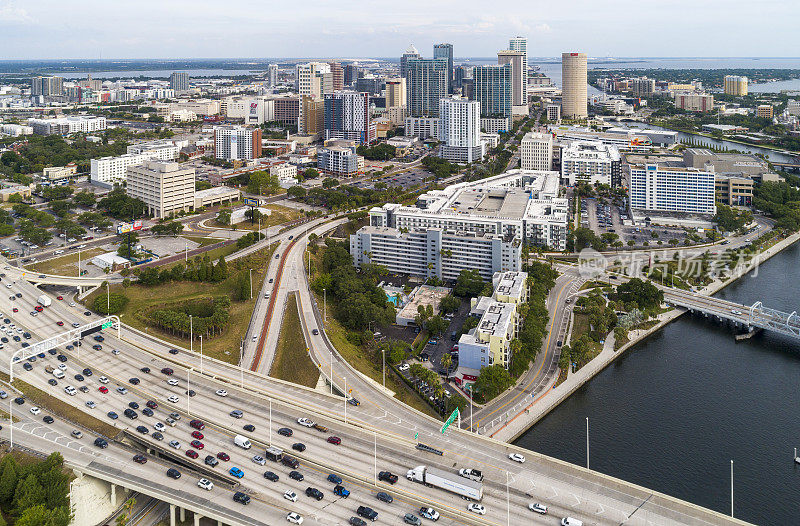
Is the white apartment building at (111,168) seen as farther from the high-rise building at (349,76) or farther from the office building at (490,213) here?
the high-rise building at (349,76)

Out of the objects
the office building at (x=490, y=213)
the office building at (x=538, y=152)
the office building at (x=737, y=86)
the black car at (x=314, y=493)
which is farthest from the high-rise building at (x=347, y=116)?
the office building at (x=737, y=86)

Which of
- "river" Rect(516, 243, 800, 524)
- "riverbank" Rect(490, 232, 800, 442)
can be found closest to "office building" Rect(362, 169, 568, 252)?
"riverbank" Rect(490, 232, 800, 442)

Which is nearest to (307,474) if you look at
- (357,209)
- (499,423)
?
(499,423)

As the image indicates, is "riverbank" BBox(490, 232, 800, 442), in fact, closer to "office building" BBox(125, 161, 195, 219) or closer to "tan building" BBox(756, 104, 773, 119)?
"office building" BBox(125, 161, 195, 219)

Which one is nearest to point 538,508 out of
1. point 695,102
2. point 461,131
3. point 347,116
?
point 461,131

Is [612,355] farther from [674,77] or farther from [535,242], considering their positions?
[674,77]
